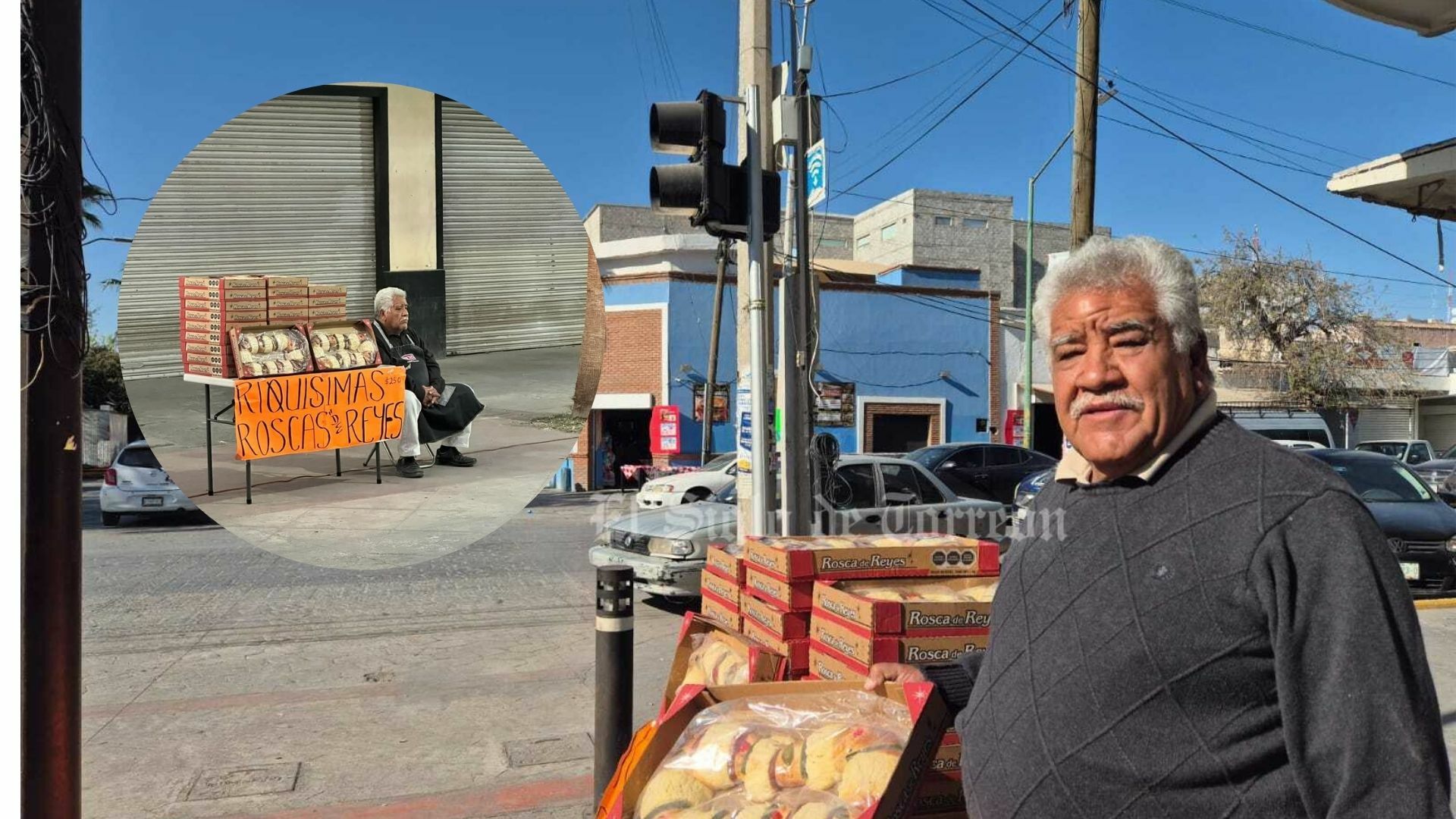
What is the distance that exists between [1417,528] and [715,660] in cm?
872

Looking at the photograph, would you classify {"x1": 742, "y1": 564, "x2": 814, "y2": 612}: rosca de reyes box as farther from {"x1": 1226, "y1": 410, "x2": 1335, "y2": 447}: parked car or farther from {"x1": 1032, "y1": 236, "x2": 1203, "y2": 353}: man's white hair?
{"x1": 1226, "y1": 410, "x2": 1335, "y2": 447}: parked car

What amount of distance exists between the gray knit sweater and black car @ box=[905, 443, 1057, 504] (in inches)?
541

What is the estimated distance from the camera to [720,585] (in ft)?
14.7

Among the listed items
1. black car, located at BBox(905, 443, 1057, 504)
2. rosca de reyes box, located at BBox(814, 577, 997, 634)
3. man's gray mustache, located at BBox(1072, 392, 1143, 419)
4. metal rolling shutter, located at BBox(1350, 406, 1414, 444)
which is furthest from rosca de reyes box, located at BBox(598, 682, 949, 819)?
metal rolling shutter, located at BBox(1350, 406, 1414, 444)

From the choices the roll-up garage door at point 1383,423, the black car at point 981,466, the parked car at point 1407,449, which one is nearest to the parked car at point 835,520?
the black car at point 981,466

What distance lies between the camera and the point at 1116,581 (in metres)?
1.64

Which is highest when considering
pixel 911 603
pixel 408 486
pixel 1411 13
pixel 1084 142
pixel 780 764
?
pixel 1084 142

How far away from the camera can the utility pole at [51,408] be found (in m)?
2.02

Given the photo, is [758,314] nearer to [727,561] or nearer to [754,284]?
[754,284]

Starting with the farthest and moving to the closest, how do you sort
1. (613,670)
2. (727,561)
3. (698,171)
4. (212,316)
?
(698,171) → (727,561) → (613,670) → (212,316)

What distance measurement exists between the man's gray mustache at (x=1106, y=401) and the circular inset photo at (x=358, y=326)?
892 mm

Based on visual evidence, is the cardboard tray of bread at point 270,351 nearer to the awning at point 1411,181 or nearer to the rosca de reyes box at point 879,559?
the rosca de reyes box at point 879,559

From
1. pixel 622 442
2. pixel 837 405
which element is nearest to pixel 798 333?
pixel 622 442

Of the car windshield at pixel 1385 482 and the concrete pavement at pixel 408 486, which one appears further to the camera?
the car windshield at pixel 1385 482
